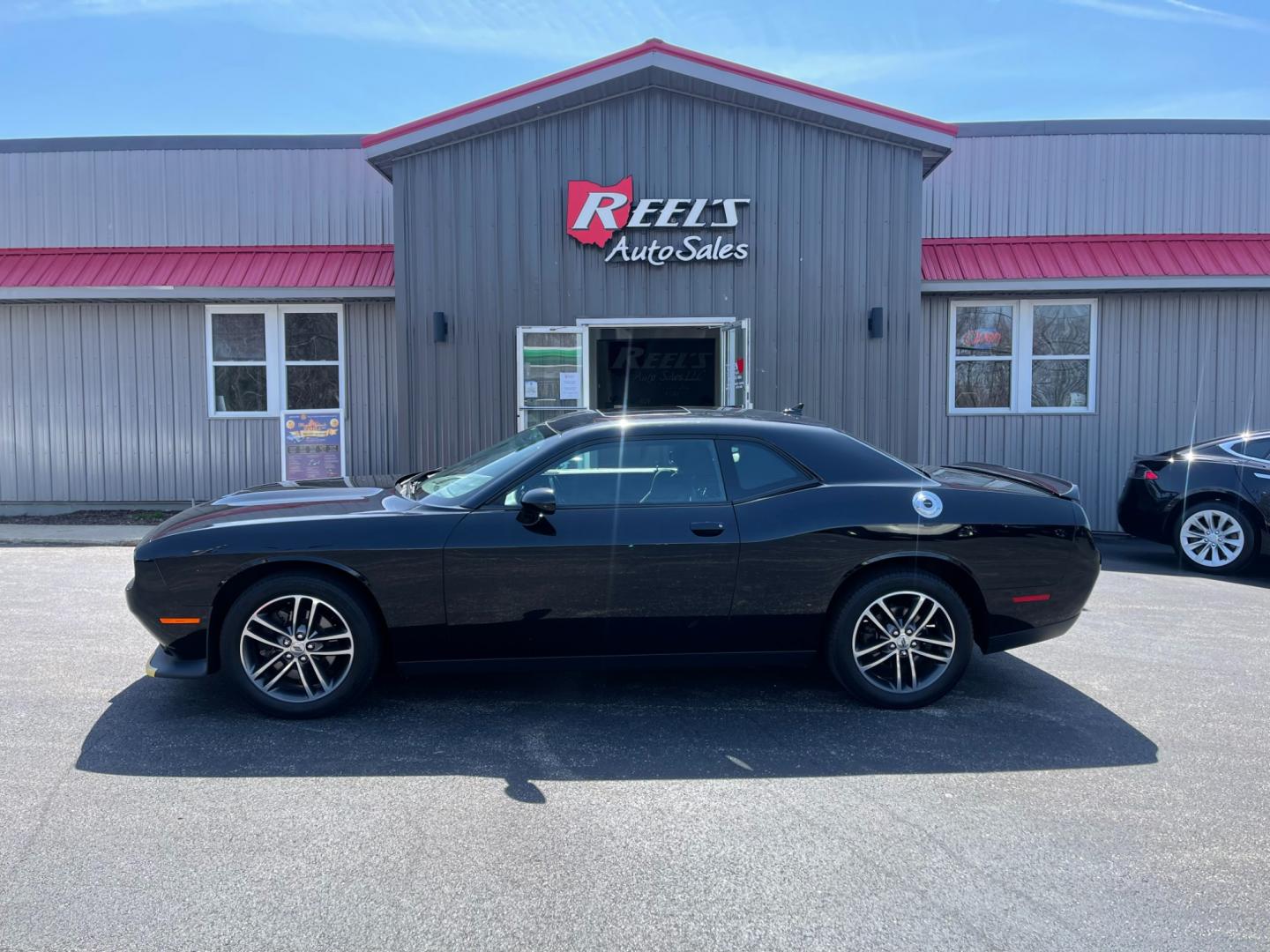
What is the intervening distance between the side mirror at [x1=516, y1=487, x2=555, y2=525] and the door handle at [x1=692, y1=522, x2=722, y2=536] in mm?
701

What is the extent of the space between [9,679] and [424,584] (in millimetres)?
2510

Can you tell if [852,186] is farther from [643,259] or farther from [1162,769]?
[1162,769]

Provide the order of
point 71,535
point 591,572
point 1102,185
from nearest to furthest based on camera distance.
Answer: point 591,572 → point 71,535 → point 1102,185

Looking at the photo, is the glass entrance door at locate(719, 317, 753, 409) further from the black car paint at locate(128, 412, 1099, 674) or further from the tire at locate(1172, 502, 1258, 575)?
the black car paint at locate(128, 412, 1099, 674)

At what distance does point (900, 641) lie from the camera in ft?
16.0

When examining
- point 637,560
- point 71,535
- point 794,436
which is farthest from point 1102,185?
point 71,535

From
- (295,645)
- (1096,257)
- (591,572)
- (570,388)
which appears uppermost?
(1096,257)

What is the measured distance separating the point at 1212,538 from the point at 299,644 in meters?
8.15

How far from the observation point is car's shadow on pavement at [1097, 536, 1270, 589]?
8.77m

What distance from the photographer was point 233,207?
12.9 metres

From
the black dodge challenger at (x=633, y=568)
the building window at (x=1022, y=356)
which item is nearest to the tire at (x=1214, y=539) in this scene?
the building window at (x=1022, y=356)

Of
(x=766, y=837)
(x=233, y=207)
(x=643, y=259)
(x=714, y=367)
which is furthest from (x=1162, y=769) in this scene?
(x=233, y=207)

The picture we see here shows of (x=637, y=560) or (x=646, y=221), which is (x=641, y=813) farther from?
(x=646, y=221)

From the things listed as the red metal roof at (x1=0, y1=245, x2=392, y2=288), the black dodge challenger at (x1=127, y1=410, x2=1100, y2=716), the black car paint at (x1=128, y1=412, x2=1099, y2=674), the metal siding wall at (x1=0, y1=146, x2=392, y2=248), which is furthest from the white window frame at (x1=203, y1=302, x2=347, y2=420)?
the black car paint at (x1=128, y1=412, x2=1099, y2=674)
